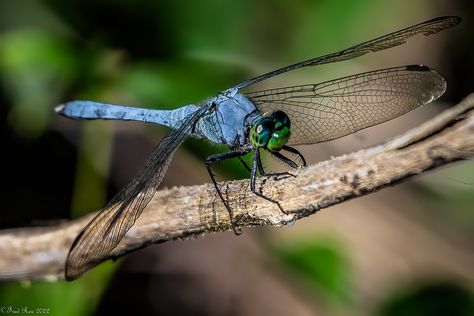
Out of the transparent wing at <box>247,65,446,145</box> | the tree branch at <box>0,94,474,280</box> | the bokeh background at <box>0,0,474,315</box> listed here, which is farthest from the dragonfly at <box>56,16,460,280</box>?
the tree branch at <box>0,94,474,280</box>

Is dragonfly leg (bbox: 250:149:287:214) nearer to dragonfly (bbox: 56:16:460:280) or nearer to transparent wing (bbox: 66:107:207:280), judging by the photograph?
dragonfly (bbox: 56:16:460:280)

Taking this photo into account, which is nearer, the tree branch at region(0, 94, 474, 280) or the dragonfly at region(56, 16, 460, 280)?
the tree branch at region(0, 94, 474, 280)

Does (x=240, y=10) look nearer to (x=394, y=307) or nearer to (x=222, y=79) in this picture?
(x=222, y=79)

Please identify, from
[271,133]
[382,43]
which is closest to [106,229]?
[271,133]

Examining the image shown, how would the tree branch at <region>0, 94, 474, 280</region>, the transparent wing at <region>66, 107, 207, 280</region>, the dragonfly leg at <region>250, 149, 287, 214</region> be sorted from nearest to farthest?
1. the tree branch at <region>0, 94, 474, 280</region>
2. the dragonfly leg at <region>250, 149, 287, 214</region>
3. the transparent wing at <region>66, 107, 207, 280</region>

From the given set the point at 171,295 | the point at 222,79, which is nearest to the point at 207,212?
the point at 222,79

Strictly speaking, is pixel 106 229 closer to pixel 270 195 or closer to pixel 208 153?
pixel 270 195
